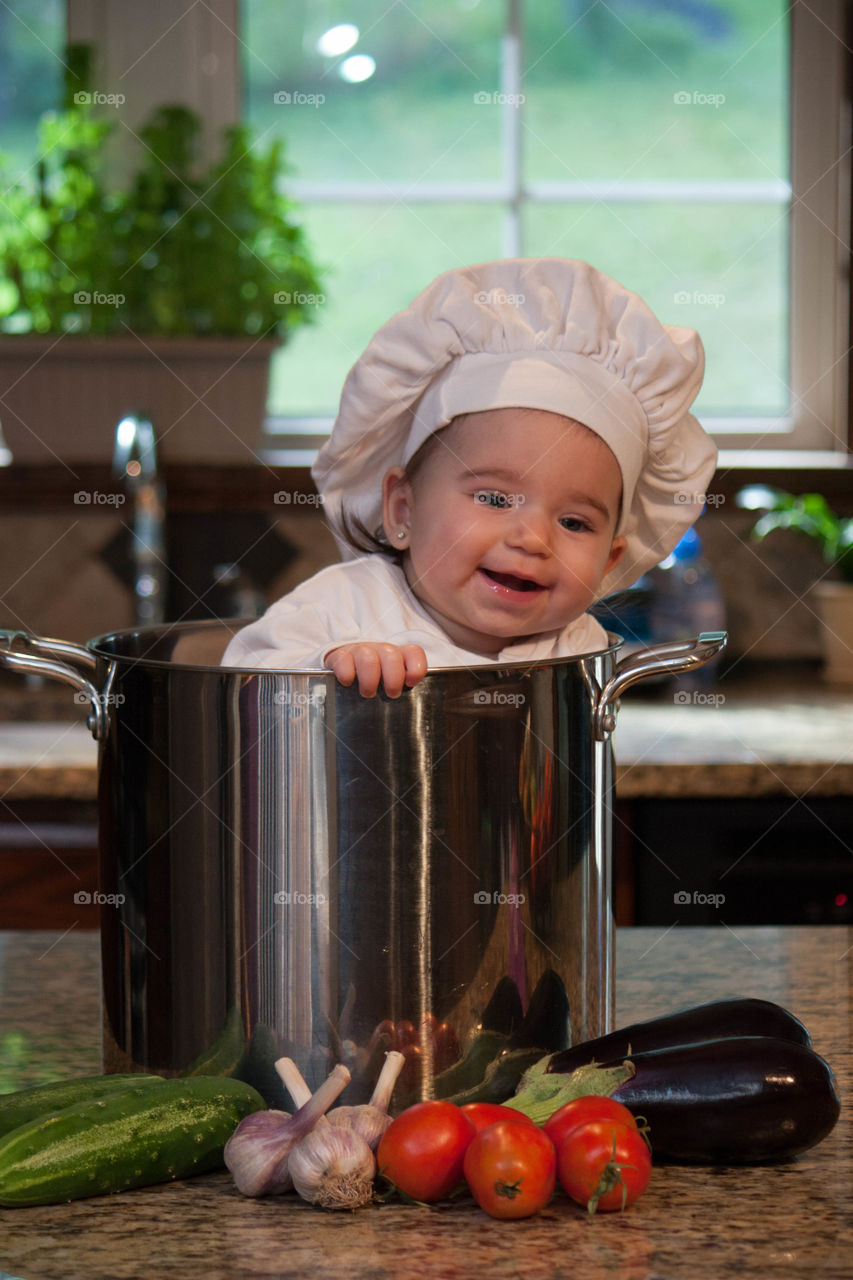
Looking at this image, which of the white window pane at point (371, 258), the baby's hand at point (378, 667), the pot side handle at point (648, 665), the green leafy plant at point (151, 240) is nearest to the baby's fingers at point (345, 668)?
the baby's hand at point (378, 667)

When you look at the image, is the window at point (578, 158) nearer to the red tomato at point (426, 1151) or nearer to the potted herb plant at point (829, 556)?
the potted herb plant at point (829, 556)

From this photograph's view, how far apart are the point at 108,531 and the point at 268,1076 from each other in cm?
185

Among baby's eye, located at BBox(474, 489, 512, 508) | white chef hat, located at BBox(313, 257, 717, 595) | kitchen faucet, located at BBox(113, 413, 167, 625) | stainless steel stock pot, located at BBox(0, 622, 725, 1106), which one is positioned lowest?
stainless steel stock pot, located at BBox(0, 622, 725, 1106)

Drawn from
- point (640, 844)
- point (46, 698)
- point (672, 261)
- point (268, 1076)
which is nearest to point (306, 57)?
point (672, 261)

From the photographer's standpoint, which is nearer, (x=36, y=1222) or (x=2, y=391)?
(x=36, y=1222)

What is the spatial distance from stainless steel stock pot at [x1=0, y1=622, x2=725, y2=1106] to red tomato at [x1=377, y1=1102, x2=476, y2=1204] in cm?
5

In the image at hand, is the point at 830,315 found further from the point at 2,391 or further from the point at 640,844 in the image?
the point at 2,391

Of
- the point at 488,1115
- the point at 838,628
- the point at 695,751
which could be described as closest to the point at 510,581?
the point at 488,1115

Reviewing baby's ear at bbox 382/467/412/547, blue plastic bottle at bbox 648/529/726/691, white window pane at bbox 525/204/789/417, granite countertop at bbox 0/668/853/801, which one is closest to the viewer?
baby's ear at bbox 382/467/412/547

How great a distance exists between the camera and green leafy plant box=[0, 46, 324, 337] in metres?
2.31

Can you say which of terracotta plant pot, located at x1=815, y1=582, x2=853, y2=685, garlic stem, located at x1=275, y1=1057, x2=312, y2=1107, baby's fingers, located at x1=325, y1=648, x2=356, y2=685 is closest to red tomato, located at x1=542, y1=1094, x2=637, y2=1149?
garlic stem, located at x1=275, y1=1057, x2=312, y2=1107

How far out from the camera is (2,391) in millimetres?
2359

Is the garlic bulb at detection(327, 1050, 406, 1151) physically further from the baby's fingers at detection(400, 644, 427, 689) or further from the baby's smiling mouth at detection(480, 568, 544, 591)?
the baby's smiling mouth at detection(480, 568, 544, 591)

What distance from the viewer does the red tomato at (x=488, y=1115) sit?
0.62m
